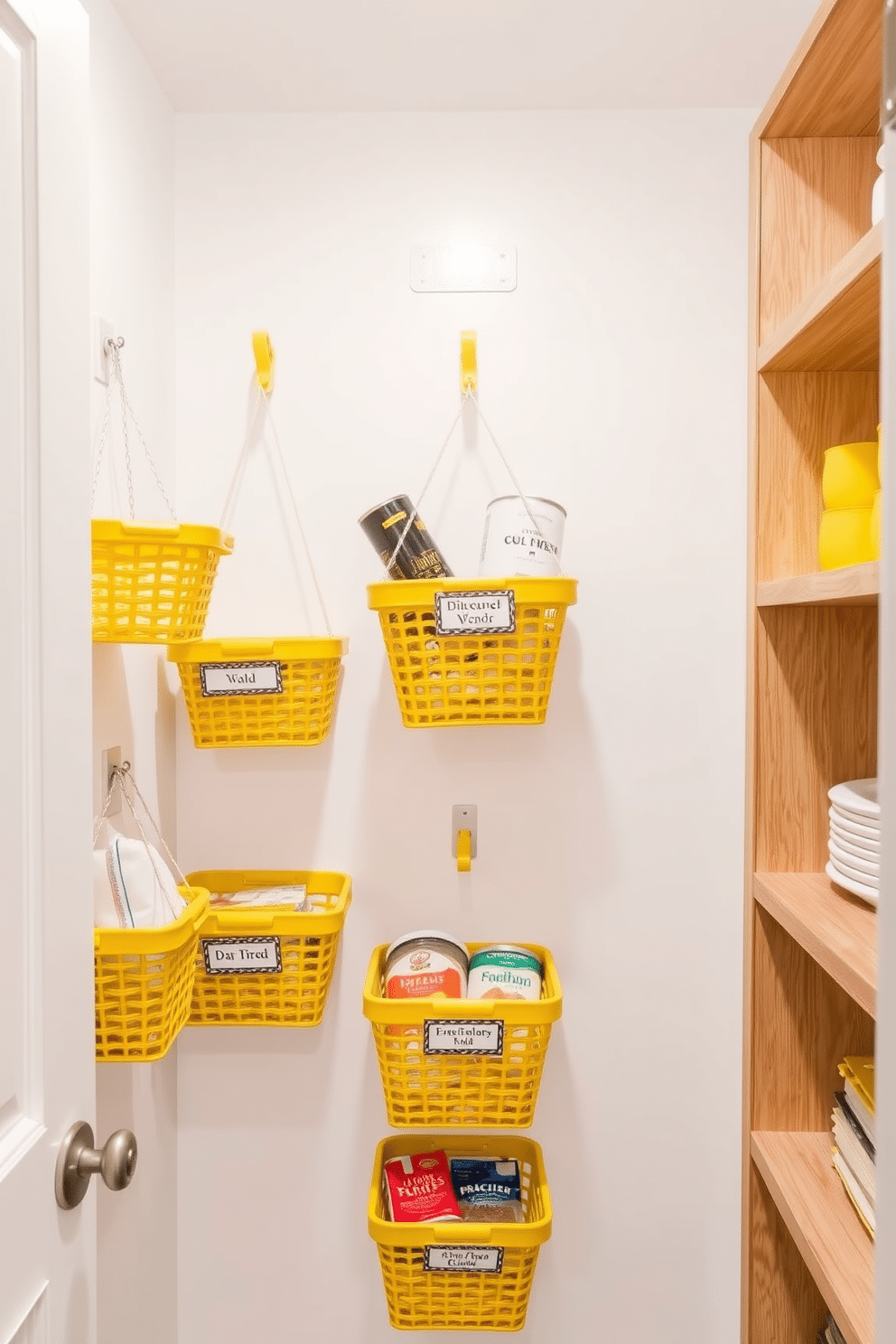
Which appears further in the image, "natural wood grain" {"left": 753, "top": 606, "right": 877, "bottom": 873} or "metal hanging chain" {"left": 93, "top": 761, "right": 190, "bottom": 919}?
"natural wood grain" {"left": 753, "top": 606, "right": 877, "bottom": 873}

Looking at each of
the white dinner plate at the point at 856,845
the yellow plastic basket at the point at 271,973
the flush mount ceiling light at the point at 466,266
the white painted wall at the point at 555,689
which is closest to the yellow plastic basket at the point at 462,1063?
the yellow plastic basket at the point at 271,973

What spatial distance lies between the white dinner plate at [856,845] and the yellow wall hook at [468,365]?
94 cm

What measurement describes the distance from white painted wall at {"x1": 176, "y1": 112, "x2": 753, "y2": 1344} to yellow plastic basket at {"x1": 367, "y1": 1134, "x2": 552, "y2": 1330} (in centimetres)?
20

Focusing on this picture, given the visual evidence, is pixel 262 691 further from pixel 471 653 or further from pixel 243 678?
pixel 471 653

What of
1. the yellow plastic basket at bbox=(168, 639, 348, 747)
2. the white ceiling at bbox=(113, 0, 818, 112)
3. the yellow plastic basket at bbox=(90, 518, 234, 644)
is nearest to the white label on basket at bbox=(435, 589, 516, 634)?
the yellow plastic basket at bbox=(168, 639, 348, 747)

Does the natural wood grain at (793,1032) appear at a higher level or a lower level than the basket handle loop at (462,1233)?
higher

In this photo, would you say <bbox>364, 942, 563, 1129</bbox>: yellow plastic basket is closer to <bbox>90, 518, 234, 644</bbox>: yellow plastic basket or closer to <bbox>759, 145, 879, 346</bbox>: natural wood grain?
<bbox>90, 518, 234, 644</bbox>: yellow plastic basket

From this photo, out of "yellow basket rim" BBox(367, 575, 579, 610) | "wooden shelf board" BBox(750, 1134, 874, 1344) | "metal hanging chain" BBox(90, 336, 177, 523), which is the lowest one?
"wooden shelf board" BBox(750, 1134, 874, 1344)

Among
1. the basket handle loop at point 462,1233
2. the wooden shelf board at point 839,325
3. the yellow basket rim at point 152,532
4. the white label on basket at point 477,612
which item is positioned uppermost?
the wooden shelf board at point 839,325

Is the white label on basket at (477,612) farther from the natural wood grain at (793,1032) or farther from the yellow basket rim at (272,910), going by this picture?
the natural wood grain at (793,1032)

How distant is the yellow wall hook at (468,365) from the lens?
1.62 meters

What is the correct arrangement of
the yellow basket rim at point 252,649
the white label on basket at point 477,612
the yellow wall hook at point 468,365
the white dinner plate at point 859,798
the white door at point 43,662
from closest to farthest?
the white door at point 43,662
the white dinner plate at point 859,798
the white label on basket at point 477,612
the yellow basket rim at point 252,649
the yellow wall hook at point 468,365

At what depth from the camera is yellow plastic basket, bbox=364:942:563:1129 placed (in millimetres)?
1432

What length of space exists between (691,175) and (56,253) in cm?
122
